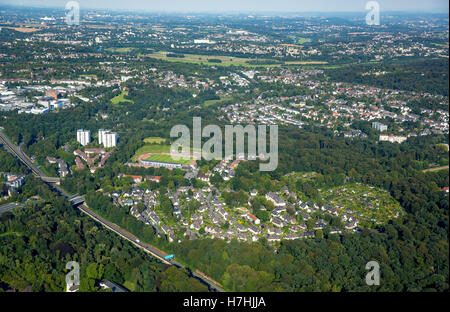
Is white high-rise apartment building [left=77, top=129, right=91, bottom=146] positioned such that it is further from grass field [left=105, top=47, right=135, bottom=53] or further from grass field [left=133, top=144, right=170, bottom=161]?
grass field [left=105, top=47, right=135, bottom=53]

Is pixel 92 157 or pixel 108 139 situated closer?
pixel 92 157

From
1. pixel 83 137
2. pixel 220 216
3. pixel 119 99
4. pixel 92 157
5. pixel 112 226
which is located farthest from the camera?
pixel 119 99

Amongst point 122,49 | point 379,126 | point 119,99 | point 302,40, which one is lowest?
point 379,126

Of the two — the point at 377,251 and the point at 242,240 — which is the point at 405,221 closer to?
the point at 377,251

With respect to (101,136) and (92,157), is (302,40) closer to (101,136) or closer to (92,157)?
(101,136)

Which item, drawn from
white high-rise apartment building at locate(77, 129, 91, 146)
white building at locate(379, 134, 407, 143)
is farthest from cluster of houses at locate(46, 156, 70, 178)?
white building at locate(379, 134, 407, 143)

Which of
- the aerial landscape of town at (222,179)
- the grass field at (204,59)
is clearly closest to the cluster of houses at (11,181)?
the aerial landscape of town at (222,179)

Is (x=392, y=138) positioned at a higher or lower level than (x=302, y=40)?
lower

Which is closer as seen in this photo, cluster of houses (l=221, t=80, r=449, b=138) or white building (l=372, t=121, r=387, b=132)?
white building (l=372, t=121, r=387, b=132)

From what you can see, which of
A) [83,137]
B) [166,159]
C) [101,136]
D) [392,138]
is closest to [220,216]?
[166,159]
